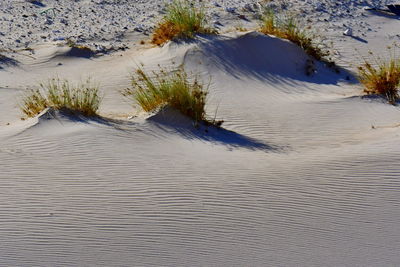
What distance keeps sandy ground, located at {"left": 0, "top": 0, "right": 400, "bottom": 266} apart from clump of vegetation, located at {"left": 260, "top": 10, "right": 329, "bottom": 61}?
0.39 m

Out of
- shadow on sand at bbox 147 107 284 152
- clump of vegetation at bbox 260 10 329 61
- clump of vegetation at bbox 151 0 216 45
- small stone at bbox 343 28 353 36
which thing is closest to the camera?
shadow on sand at bbox 147 107 284 152

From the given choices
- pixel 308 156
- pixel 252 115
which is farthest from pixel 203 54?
pixel 308 156

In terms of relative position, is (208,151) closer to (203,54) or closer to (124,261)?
(124,261)

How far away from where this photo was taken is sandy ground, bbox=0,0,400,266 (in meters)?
6.46

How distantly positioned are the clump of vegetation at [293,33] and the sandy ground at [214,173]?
0.39 meters

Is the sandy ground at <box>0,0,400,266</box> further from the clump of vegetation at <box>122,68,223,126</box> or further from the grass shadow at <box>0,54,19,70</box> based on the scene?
the grass shadow at <box>0,54,19,70</box>

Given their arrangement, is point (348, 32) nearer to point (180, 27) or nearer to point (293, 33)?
point (293, 33)

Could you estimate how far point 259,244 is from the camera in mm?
6504

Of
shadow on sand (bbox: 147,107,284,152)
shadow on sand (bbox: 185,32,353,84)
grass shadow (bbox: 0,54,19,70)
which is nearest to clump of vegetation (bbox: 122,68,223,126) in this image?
shadow on sand (bbox: 147,107,284,152)

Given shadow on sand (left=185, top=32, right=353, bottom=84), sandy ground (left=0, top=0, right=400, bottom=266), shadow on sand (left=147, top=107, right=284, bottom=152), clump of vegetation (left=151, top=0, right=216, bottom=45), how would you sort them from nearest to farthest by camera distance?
sandy ground (left=0, top=0, right=400, bottom=266)
shadow on sand (left=147, top=107, right=284, bottom=152)
shadow on sand (left=185, top=32, right=353, bottom=84)
clump of vegetation (left=151, top=0, right=216, bottom=45)

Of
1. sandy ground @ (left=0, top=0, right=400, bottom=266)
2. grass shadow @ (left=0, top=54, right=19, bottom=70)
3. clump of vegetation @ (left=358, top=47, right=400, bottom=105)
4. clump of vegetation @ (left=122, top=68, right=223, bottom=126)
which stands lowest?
grass shadow @ (left=0, top=54, right=19, bottom=70)

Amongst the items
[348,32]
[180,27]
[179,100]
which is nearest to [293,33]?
[348,32]

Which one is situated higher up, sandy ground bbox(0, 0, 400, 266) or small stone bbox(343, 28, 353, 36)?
small stone bbox(343, 28, 353, 36)

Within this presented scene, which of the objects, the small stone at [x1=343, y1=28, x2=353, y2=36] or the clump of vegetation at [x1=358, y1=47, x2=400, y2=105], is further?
the small stone at [x1=343, y1=28, x2=353, y2=36]
